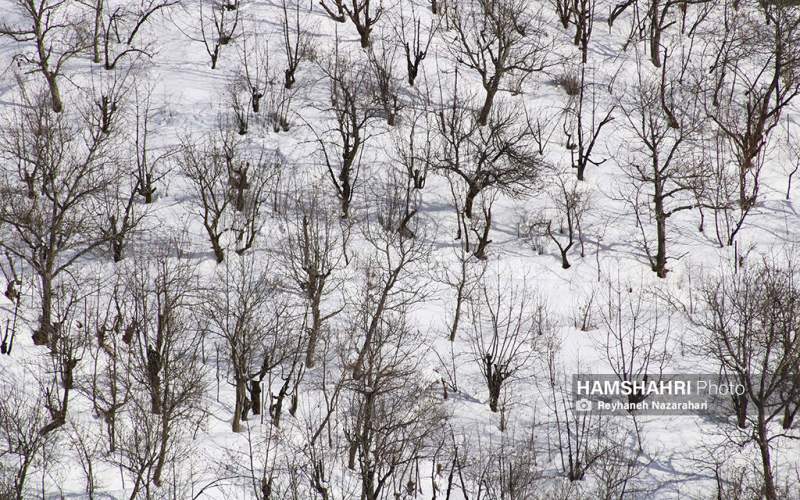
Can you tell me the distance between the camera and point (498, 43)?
30.9 m

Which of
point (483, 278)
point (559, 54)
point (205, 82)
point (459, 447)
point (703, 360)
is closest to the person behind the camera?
point (459, 447)

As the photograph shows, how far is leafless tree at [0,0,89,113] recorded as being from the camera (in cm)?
2814

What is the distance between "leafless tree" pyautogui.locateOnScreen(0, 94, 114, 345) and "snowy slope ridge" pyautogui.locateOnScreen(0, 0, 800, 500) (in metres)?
0.16

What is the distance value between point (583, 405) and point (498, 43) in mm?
15336

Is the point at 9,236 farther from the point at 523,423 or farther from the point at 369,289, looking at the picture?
the point at 523,423

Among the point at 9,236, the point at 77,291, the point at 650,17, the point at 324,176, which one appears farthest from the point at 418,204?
the point at 650,17

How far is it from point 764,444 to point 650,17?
73.1 ft

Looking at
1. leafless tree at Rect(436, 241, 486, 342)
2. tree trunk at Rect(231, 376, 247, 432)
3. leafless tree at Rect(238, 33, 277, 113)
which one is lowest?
tree trunk at Rect(231, 376, 247, 432)

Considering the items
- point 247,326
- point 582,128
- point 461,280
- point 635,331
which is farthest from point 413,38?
point 247,326

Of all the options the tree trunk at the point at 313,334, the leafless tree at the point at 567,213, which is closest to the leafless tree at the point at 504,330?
the leafless tree at the point at 567,213

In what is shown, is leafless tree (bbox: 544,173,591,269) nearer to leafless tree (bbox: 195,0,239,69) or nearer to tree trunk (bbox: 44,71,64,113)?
leafless tree (bbox: 195,0,239,69)

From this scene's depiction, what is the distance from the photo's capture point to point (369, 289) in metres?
23.2

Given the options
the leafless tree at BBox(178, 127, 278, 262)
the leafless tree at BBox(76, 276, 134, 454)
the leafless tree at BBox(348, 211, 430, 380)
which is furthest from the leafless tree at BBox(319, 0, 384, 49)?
the leafless tree at BBox(76, 276, 134, 454)

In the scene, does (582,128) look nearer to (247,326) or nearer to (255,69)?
(255,69)
